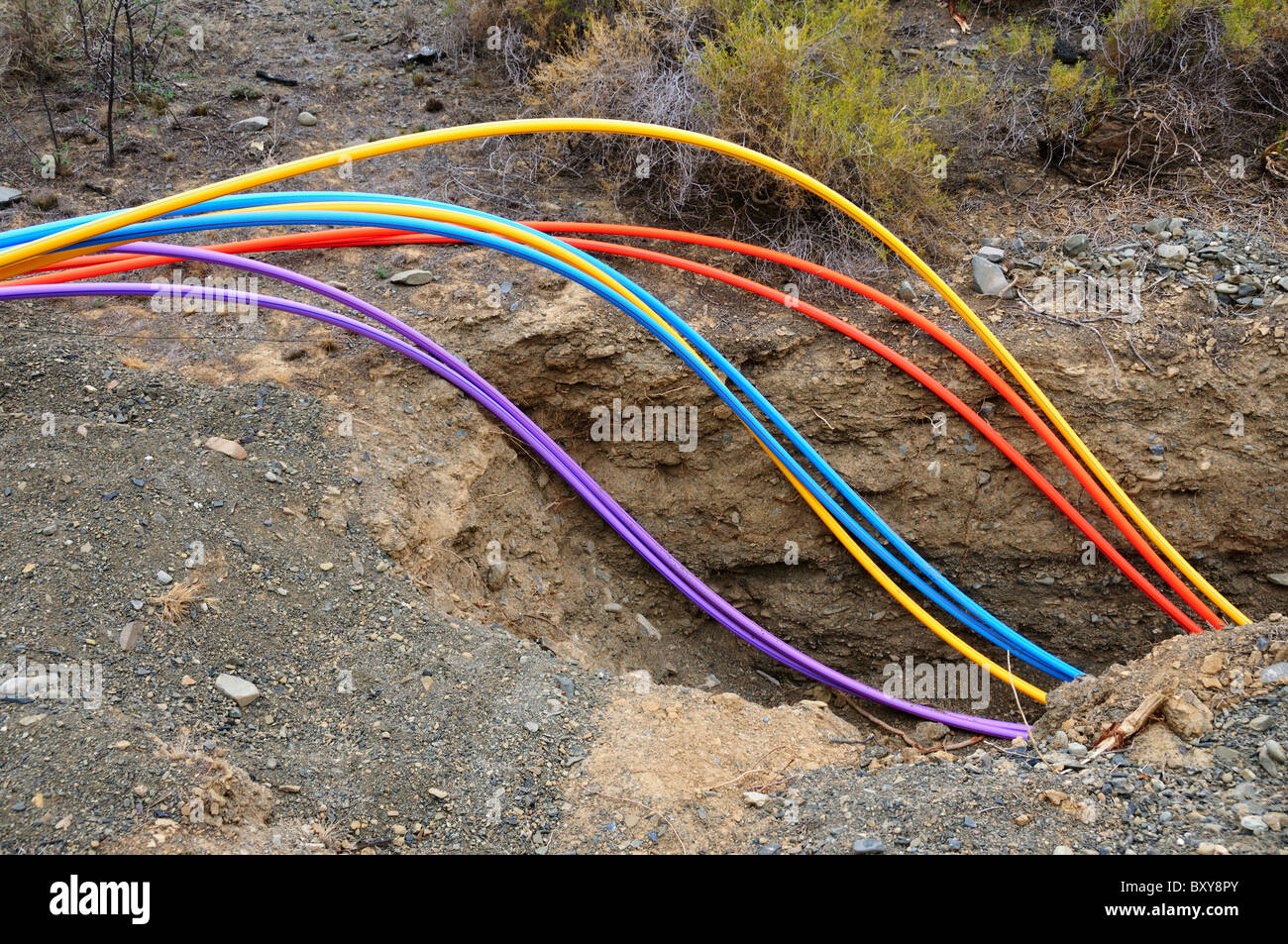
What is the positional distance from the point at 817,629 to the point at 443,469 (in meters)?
2.17

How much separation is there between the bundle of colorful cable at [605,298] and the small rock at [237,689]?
5.51ft

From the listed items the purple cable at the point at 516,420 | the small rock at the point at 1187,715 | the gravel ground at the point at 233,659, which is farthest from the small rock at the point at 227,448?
the small rock at the point at 1187,715

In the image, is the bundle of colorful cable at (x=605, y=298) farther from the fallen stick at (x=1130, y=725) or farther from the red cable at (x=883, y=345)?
the fallen stick at (x=1130, y=725)

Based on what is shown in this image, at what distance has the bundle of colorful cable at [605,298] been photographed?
3.73 meters

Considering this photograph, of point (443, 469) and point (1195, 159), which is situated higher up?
point (1195, 159)

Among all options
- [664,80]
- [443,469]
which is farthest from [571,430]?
[664,80]

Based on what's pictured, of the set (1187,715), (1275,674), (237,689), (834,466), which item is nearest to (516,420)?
(834,466)

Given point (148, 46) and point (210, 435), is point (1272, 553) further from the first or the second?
point (148, 46)

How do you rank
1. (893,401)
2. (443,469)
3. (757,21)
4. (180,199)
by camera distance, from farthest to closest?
(757,21) < (893,401) < (443,469) < (180,199)

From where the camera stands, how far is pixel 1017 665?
15.7 feet

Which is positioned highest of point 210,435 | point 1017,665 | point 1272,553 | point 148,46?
point 148,46

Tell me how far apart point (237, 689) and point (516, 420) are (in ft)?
5.77

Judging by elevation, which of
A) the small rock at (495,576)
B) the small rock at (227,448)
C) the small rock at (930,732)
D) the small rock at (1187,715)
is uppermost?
the small rock at (227,448)

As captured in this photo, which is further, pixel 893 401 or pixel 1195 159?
pixel 1195 159
